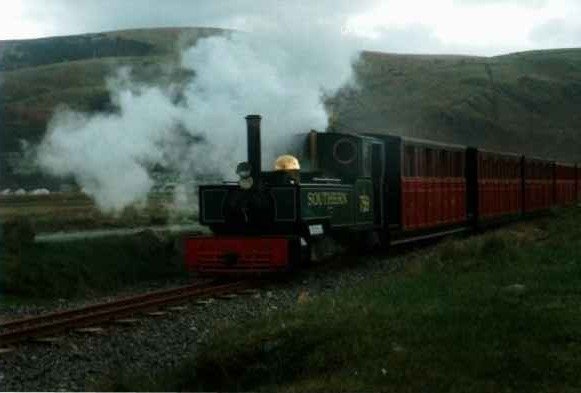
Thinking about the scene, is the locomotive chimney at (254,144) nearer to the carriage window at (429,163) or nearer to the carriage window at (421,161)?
the carriage window at (421,161)

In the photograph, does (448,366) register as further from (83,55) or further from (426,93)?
(426,93)

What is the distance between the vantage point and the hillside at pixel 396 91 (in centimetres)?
3875

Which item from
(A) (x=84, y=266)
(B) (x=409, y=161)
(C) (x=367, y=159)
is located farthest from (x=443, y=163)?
(A) (x=84, y=266)

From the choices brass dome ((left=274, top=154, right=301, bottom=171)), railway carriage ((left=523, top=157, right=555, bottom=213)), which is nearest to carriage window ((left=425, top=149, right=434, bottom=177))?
brass dome ((left=274, top=154, right=301, bottom=171))

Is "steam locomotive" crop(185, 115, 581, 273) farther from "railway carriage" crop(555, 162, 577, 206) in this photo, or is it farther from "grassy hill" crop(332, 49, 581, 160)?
"grassy hill" crop(332, 49, 581, 160)

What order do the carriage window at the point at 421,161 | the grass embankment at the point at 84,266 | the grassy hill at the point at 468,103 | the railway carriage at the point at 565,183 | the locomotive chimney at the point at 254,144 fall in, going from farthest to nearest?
the grassy hill at the point at 468,103
the railway carriage at the point at 565,183
the carriage window at the point at 421,161
the locomotive chimney at the point at 254,144
the grass embankment at the point at 84,266

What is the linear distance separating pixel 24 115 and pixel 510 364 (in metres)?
34.2

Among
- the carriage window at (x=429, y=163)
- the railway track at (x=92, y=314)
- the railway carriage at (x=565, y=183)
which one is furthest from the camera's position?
the railway carriage at (x=565, y=183)

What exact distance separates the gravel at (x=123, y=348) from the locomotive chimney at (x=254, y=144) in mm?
2781

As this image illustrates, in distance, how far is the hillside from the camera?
38753 millimetres

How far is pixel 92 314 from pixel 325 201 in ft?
20.0

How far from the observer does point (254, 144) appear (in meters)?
15.7

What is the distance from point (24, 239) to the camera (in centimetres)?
1605

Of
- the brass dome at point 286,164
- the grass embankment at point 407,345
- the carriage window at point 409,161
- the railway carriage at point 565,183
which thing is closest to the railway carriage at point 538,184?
the railway carriage at point 565,183
